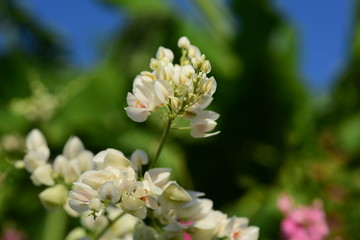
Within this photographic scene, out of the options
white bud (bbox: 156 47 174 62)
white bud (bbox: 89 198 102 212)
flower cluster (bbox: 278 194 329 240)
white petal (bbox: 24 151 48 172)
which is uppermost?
flower cluster (bbox: 278 194 329 240)

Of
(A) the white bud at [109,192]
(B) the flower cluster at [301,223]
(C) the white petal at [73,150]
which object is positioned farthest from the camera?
(B) the flower cluster at [301,223]

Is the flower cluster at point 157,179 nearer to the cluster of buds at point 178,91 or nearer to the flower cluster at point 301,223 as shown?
the cluster of buds at point 178,91

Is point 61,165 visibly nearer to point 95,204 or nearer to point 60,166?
point 60,166

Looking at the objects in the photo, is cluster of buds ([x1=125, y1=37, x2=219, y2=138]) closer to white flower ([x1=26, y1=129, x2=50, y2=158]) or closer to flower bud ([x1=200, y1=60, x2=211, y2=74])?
flower bud ([x1=200, y1=60, x2=211, y2=74])

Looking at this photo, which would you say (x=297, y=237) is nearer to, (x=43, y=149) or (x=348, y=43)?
(x=43, y=149)

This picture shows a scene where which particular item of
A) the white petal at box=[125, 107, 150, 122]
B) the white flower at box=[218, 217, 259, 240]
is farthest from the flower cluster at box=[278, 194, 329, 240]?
the white petal at box=[125, 107, 150, 122]

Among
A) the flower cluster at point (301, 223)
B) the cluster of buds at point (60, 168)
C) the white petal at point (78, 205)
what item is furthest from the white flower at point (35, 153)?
the flower cluster at point (301, 223)

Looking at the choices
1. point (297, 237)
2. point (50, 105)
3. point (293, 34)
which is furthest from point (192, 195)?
point (293, 34)
